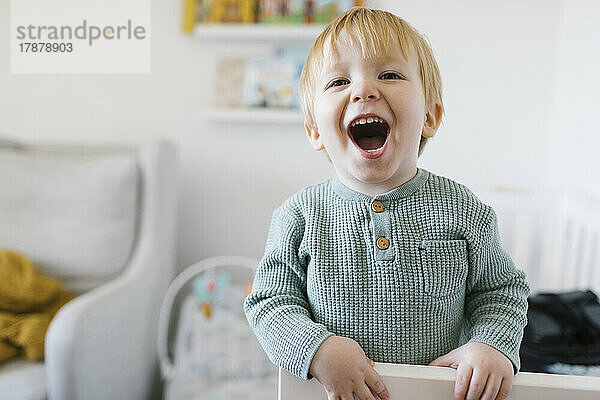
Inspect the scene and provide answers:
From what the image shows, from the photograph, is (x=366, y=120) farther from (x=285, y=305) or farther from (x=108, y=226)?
(x=108, y=226)

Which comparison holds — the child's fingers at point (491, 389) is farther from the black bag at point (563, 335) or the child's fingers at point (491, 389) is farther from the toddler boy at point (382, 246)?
the black bag at point (563, 335)

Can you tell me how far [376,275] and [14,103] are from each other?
63.5 inches

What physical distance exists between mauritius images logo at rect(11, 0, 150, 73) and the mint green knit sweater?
78cm

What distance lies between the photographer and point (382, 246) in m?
0.61

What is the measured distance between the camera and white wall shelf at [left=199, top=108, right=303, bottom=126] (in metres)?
1.77

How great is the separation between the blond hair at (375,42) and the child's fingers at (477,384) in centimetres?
29

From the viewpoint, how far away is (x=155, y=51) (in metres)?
1.83

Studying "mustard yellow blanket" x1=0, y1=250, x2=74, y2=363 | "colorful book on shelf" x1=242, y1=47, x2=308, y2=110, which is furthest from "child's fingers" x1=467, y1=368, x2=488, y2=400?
"colorful book on shelf" x1=242, y1=47, x2=308, y2=110

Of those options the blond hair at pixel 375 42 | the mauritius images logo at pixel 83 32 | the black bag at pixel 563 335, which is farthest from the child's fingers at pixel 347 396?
the mauritius images logo at pixel 83 32

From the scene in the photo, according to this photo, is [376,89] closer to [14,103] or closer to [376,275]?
[376,275]

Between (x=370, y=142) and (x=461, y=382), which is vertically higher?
(x=370, y=142)

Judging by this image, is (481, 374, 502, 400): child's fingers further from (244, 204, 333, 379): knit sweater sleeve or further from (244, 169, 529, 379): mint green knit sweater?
(244, 204, 333, 379): knit sweater sleeve

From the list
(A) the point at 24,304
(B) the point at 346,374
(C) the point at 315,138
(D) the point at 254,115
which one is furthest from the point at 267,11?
(B) the point at 346,374

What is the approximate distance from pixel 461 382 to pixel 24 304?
1164 millimetres
